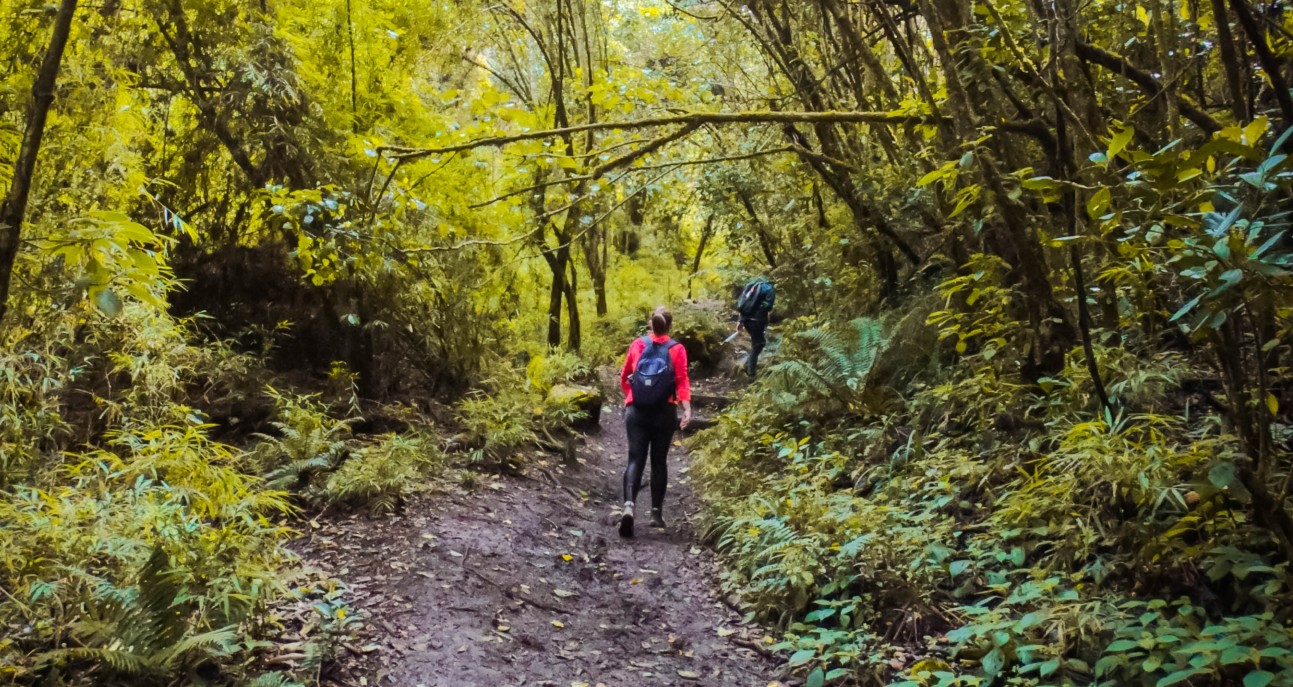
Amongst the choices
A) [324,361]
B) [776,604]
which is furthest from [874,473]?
[324,361]

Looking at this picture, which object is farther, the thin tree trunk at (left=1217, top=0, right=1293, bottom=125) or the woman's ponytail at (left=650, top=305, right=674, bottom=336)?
the woman's ponytail at (left=650, top=305, right=674, bottom=336)

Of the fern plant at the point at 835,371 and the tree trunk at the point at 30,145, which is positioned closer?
the tree trunk at the point at 30,145

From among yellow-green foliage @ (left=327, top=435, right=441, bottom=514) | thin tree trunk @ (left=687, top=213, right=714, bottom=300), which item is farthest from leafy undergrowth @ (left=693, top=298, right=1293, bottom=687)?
thin tree trunk @ (left=687, top=213, right=714, bottom=300)

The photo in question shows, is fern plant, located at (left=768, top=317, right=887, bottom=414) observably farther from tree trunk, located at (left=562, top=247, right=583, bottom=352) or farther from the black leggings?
tree trunk, located at (left=562, top=247, right=583, bottom=352)

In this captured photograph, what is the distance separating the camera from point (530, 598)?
16.7ft

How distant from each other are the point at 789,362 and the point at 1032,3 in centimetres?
399

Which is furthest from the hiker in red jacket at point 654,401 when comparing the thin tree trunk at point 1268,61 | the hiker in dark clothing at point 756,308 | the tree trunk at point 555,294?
the hiker in dark clothing at point 756,308

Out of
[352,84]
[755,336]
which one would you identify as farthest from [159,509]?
[755,336]

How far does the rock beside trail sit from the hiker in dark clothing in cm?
285

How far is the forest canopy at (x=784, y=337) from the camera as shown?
9.98 feet

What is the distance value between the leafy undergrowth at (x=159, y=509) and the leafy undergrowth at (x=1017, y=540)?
279 cm

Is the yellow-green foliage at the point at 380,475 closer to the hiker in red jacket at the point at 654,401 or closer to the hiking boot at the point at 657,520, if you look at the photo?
the hiker in red jacket at the point at 654,401

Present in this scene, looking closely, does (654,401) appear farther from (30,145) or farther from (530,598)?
(30,145)

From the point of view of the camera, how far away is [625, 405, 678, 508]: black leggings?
21.4 ft
